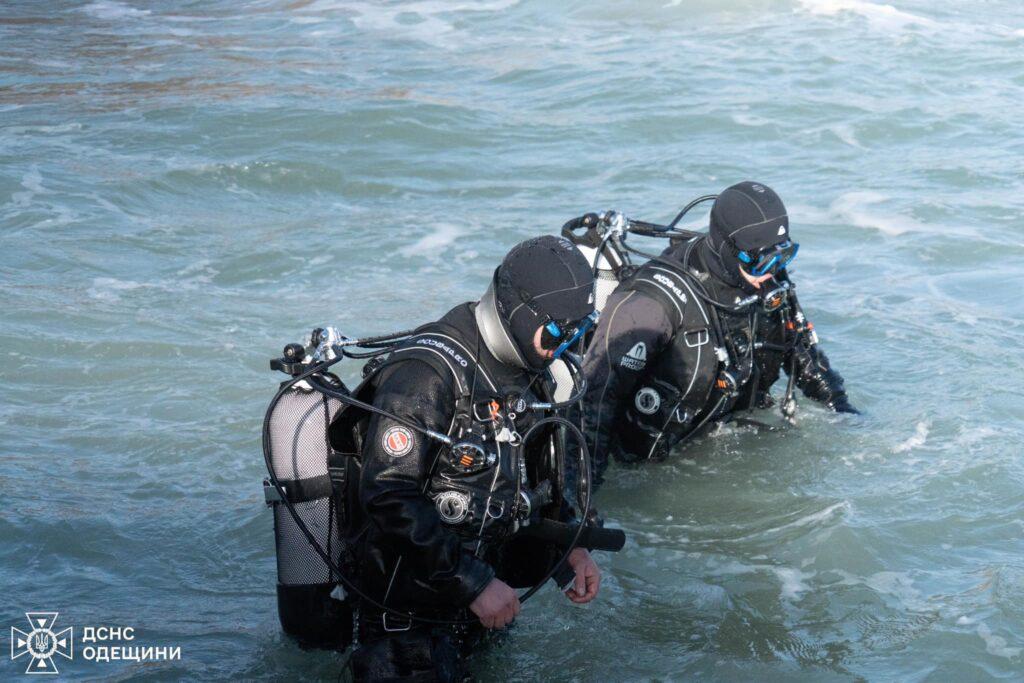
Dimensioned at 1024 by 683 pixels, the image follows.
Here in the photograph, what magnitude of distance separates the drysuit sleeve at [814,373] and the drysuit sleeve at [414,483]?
263 centimetres

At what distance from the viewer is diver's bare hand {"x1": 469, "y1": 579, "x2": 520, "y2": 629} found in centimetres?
318

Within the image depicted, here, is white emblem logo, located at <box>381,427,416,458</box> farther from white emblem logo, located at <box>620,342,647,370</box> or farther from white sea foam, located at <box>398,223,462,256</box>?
white sea foam, located at <box>398,223,462,256</box>

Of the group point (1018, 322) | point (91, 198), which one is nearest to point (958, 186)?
point (1018, 322)

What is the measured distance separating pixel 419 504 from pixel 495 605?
1.20ft

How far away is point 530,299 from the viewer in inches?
126

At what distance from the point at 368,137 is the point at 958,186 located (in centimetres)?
585

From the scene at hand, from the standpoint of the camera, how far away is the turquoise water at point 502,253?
4.35 m

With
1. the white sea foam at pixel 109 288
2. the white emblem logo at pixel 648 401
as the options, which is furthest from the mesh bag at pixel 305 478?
A: the white sea foam at pixel 109 288

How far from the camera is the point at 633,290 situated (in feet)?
16.0

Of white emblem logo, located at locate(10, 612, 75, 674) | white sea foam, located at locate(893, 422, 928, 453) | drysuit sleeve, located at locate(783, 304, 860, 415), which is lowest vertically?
white sea foam, located at locate(893, 422, 928, 453)

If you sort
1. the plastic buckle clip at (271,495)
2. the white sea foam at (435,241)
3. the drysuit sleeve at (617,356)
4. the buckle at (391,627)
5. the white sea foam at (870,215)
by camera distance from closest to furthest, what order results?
the buckle at (391,627) < the plastic buckle clip at (271,495) < the drysuit sleeve at (617,356) < the white sea foam at (435,241) < the white sea foam at (870,215)

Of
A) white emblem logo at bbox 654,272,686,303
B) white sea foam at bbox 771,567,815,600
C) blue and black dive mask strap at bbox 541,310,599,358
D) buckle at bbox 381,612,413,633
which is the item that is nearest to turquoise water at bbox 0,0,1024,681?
white sea foam at bbox 771,567,815,600

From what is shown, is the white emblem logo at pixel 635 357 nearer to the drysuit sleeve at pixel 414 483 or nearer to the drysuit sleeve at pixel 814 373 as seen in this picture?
the drysuit sleeve at pixel 814 373

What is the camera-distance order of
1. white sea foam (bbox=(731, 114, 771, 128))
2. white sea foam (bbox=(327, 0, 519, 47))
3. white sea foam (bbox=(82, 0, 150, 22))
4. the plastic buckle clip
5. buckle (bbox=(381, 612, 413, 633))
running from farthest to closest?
white sea foam (bbox=(82, 0, 150, 22)), white sea foam (bbox=(327, 0, 519, 47)), white sea foam (bbox=(731, 114, 771, 128)), the plastic buckle clip, buckle (bbox=(381, 612, 413, 633))
